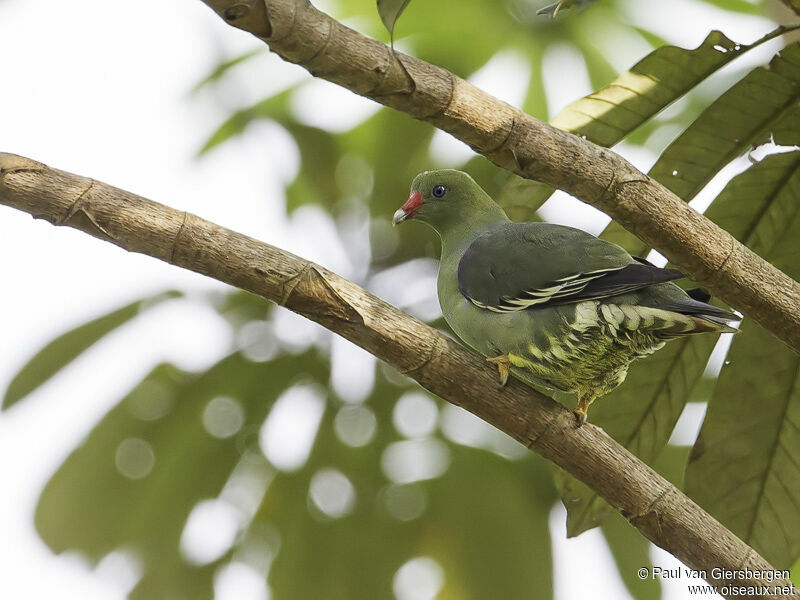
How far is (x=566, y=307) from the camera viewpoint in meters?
2.40

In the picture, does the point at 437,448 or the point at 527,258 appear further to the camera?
the point at 437,448

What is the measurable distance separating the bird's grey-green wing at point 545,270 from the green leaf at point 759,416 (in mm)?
551

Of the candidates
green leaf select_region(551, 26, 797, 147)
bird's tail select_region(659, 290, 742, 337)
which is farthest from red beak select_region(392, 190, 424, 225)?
bird's tail select_region(659, 290, 742, 337)

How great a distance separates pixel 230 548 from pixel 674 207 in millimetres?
2648

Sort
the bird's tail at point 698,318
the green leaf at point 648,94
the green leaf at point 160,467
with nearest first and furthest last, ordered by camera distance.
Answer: the bird's tail at point 698,318
the green leaf at point 648,94
the green leaf at point 160,467

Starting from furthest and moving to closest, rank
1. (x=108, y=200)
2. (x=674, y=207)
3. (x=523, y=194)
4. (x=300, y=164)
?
(x=300, y=164)
(x=523, y=194)
(x=674, y=207)
(x=108, y=200)

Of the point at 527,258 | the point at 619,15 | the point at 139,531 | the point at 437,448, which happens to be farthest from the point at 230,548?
the point at 619,15

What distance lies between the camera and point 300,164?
404 cm

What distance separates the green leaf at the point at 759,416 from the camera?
2764mm

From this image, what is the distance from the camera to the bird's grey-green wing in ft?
7.61

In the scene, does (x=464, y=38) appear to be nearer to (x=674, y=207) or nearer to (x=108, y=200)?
(x=674, y=207)

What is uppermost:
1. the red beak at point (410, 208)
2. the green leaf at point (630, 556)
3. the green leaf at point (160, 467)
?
the red beak at point (410, 208)

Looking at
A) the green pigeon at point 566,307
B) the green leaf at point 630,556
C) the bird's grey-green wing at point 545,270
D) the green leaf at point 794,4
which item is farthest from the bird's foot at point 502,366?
the green leaf at point 630,556

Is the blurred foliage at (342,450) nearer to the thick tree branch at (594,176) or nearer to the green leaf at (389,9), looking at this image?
the thick tree branch at (594,176)
